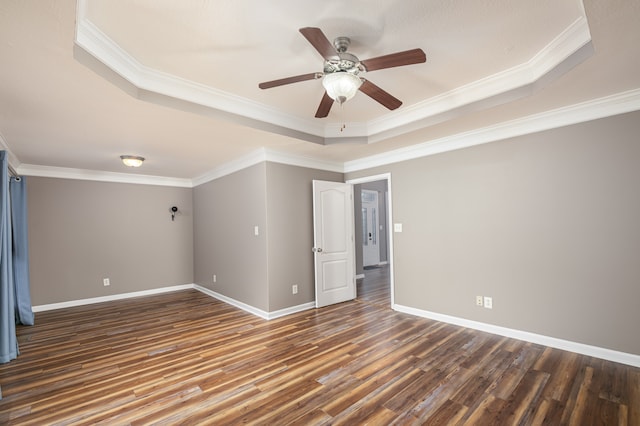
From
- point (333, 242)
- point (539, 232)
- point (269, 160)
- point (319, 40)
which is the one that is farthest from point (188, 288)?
point (539, 232)

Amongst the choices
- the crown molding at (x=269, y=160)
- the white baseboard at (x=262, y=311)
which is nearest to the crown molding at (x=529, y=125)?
the crown molding at (x=269, y=160)

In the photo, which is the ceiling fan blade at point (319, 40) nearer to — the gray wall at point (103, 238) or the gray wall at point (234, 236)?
the gray wall at point (234, 236)

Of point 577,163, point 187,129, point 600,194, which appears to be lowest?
point 600,194

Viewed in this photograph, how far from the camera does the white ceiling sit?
184 cm

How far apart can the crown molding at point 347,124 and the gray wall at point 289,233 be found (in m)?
0.86

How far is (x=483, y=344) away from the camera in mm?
3172

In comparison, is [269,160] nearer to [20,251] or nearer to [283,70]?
[283,70]

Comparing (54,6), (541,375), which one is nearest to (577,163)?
(541,375)

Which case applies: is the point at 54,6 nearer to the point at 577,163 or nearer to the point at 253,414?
the point at 253,414

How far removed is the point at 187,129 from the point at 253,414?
113 inches

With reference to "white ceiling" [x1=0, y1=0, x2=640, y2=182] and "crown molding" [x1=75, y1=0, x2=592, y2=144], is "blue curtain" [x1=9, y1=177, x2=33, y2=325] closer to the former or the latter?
"white ceiling" [x1=0, y1=0, x2=640, y2=182]

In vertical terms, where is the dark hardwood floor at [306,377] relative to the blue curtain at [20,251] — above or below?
below

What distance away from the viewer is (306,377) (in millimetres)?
2588

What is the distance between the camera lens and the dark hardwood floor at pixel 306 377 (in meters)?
2.08
